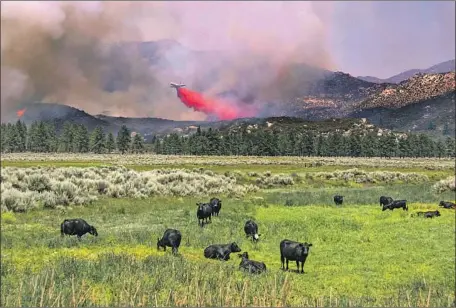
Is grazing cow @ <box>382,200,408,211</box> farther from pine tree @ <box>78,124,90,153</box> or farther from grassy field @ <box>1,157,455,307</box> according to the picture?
pine tree @ <box>78,124,90,153</box>

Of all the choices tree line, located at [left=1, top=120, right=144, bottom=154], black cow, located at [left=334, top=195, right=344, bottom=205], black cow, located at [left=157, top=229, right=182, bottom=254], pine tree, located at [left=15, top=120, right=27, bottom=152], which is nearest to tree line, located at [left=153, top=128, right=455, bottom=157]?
black cow, located at [left=334, top=195, right=344, bottom=205]

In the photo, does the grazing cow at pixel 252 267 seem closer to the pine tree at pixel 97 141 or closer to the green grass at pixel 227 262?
the green grass at pixel 227 262

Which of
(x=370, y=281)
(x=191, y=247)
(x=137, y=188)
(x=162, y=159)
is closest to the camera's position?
(x=370, y=281)

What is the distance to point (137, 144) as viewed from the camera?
25.9m

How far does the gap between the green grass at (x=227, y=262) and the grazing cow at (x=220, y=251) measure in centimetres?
38

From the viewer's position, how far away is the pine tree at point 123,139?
74.2 feet

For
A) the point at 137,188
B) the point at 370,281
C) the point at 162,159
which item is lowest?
the point at 370,281

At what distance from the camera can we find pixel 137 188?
3123cm

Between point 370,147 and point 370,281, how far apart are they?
319 feet

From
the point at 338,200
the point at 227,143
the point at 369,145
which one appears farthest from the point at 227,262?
the point at 369,145

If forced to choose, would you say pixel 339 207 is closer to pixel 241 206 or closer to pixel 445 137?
pixel 241 206

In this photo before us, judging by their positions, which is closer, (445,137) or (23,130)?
(23,130)

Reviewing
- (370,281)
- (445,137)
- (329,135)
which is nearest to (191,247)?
(370,281)

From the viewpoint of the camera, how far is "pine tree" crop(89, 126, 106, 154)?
21125 millimetres
